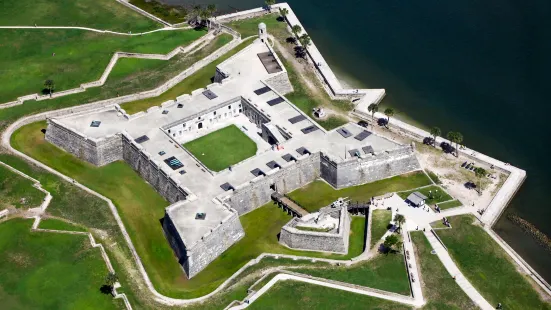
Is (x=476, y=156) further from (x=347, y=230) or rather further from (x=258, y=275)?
(x=258, y=275)

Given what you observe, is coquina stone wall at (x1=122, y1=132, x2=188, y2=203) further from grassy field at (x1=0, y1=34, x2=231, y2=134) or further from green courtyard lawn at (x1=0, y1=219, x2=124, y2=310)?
grassy field at (x1=0, y1=34, x2=231, y2=134)

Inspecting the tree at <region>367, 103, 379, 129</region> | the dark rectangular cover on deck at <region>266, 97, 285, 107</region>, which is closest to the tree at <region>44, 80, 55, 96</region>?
the dark rectangular cover on deck at <region>266, 97, 285, 107</region>

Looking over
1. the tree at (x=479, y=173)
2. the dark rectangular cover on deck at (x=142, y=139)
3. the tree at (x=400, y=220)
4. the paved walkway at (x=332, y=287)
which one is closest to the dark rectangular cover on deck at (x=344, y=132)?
the tree at (x=400, y=220)

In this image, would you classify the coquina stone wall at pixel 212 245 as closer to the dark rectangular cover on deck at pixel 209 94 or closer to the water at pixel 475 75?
the dark rectangular cover on deck at pixel 209 94

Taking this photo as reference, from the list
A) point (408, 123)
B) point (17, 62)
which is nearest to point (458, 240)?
point (408, 123)

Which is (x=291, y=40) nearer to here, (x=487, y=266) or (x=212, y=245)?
(x=212, y=245)
